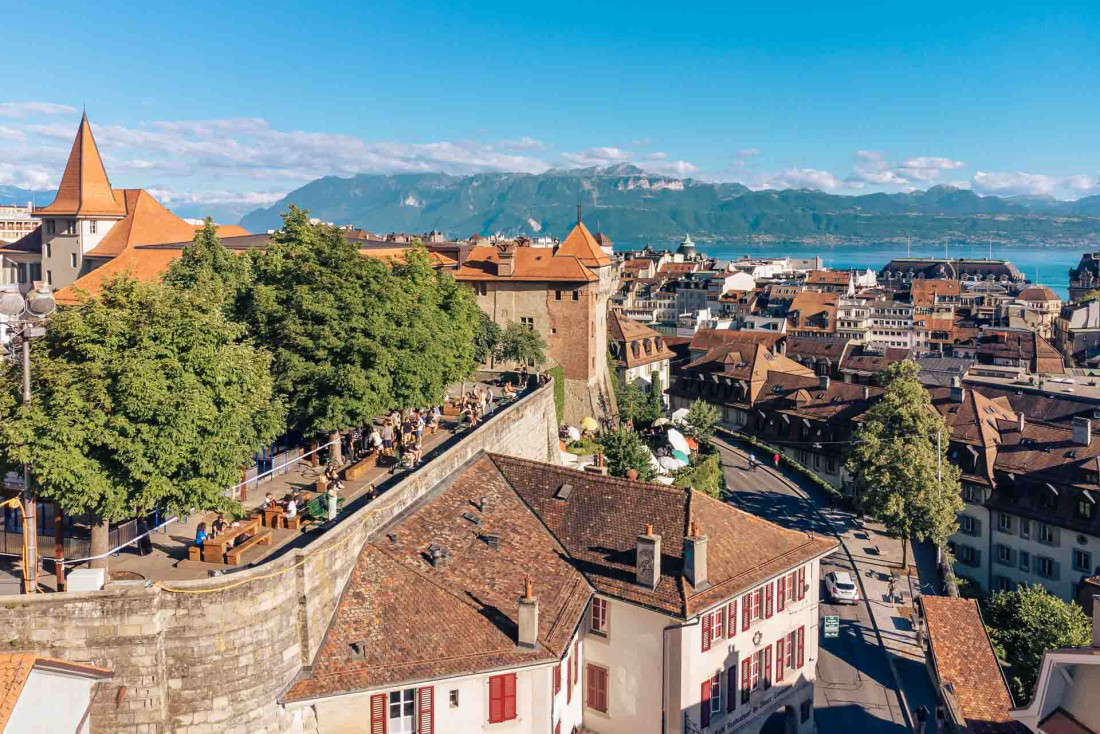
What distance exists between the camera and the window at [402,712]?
2333cm

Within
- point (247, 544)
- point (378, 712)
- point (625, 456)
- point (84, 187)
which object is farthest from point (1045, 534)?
point (84, 187)

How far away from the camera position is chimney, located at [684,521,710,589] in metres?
26.6

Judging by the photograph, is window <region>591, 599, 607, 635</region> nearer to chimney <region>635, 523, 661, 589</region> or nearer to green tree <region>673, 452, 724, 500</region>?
chimney <region>635, 523, 661, 589</region>

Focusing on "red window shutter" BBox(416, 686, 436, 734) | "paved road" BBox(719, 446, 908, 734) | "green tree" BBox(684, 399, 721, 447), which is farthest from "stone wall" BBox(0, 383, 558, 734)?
"green tree" BBox(684, 399, 721, 447)

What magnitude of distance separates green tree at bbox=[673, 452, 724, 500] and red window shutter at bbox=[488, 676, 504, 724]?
25.7 meters

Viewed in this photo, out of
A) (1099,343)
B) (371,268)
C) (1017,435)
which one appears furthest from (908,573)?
(1099,343)

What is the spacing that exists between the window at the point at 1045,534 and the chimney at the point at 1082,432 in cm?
585

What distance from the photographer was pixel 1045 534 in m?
53.2

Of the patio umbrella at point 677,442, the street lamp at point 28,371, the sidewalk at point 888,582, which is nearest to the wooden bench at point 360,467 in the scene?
the street lamp at point 28,371

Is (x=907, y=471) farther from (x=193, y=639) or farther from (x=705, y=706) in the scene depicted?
(x=193, y=639)

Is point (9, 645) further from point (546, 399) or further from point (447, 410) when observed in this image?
point (546, 399)

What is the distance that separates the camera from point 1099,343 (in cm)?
13050

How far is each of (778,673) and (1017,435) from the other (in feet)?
122

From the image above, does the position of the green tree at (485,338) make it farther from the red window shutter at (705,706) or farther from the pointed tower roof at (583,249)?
the red window shutter at (705,706)
